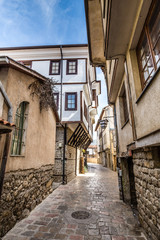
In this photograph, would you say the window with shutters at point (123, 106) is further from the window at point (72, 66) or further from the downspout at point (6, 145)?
the window at point (72, 66)

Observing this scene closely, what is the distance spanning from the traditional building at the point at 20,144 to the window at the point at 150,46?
322cm

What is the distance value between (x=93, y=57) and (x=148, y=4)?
193 inches

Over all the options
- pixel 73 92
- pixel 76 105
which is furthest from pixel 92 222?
pixel 73 92

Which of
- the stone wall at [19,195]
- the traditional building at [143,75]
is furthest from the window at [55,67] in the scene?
the stone wall at [19,195]

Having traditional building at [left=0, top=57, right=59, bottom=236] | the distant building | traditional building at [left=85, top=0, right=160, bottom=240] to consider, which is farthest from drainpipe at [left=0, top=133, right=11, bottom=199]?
the distant building

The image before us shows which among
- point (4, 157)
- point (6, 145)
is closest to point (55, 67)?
point (6, 145)

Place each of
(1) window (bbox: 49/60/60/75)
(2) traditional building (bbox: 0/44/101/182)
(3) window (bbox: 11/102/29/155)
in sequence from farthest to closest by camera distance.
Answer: (1) window (bbox: 49/60/60/75) → (2) traditional building (bbox: 0/44/101/182) → (3) window (bbox: 11/102/29/155)

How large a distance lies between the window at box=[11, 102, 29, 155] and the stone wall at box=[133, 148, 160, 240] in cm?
379

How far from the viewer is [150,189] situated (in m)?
3.14

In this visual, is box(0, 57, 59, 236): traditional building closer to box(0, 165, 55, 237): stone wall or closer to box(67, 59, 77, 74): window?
box(0, 165, 55, 237): stone wall

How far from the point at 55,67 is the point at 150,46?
10320mm

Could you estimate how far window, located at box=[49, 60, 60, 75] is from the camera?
1184cm

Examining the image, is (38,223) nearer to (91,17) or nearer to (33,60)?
(91,17)

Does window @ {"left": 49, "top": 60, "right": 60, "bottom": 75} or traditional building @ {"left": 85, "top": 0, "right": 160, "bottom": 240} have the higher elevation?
window @ {"left": 49, "top": 60, "right": 60, "bottom": 75}
